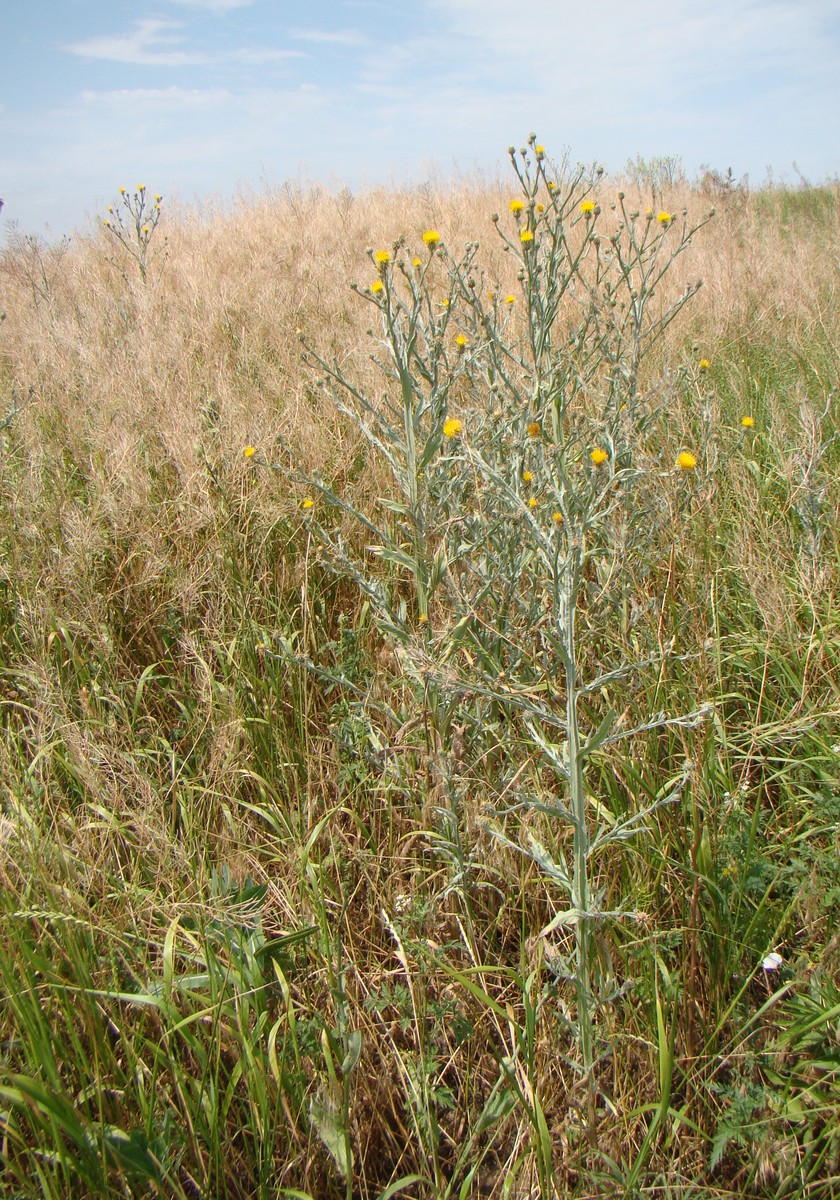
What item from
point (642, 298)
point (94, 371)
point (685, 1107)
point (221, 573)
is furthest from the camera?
point (94, 371)

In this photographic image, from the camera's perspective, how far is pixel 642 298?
2.04 meters

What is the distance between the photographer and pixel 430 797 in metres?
1.51

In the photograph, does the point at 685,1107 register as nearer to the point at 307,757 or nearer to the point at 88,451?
the point at 307,757

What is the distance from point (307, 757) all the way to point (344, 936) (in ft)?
1.44

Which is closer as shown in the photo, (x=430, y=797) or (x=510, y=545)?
(x=430, y=797)

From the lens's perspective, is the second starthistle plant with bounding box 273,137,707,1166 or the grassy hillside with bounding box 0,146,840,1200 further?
the second starthistle plant with bounding box 273,137,707,1166

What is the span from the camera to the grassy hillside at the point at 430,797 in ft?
3.89

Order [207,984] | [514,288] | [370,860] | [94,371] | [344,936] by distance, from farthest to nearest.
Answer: [514,288], [94,371], [370,860], [344,936], [207,984]

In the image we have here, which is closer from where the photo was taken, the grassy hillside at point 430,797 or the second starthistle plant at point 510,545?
the grassy hillside at point 430,797

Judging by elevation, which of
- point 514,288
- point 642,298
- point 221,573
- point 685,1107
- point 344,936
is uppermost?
point 514,288

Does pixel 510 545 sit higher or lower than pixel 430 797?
higher

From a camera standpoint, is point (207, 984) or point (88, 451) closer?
point (207, 984)

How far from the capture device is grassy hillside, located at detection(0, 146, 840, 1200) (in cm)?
119

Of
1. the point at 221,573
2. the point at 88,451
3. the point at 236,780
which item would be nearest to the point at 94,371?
the point at 88,451
